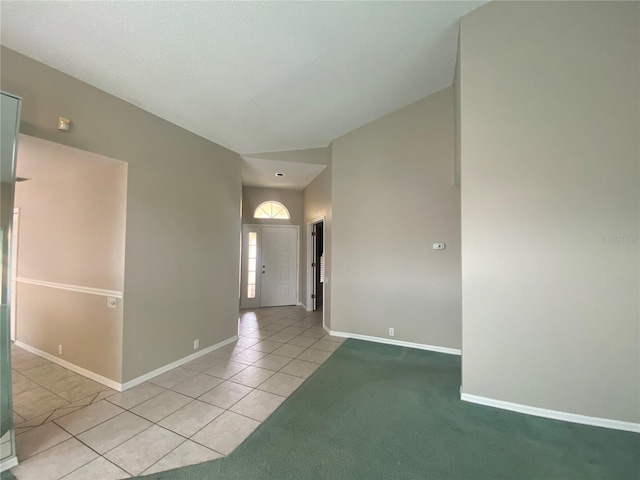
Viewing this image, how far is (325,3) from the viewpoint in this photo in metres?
2.01

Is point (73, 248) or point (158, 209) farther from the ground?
point (158, 209)

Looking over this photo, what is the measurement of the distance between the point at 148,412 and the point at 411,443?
86.2 inches

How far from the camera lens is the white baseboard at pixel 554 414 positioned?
6.62 ft

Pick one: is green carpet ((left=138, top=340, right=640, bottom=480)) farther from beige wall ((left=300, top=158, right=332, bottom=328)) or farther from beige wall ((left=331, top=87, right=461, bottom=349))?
beige wall ((left=300, top=158, right=332, bottom=328))

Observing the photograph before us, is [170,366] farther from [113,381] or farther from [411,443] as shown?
[411,443]

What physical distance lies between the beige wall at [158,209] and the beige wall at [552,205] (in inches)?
124

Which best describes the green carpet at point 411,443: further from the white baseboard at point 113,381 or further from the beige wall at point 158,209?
the beige wall at point 158,209

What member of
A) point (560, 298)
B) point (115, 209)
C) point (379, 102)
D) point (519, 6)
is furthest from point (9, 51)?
point (560, 298)

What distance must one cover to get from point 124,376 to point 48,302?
→ 1.69 meters

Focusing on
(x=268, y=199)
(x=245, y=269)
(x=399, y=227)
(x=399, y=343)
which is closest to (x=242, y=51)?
(x=399, y=227)

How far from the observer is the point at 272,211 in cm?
679

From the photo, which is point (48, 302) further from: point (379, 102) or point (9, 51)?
point (379, 102)

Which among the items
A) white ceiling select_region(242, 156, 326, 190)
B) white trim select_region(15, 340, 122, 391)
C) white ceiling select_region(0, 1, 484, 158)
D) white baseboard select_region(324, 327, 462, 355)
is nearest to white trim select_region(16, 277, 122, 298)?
white trim select_region(15, 340, 122, 391)

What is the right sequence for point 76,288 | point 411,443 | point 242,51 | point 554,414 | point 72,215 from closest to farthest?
point 411,443 → point 554,414 → point 242,51 → point 76,288 → point 72,215
